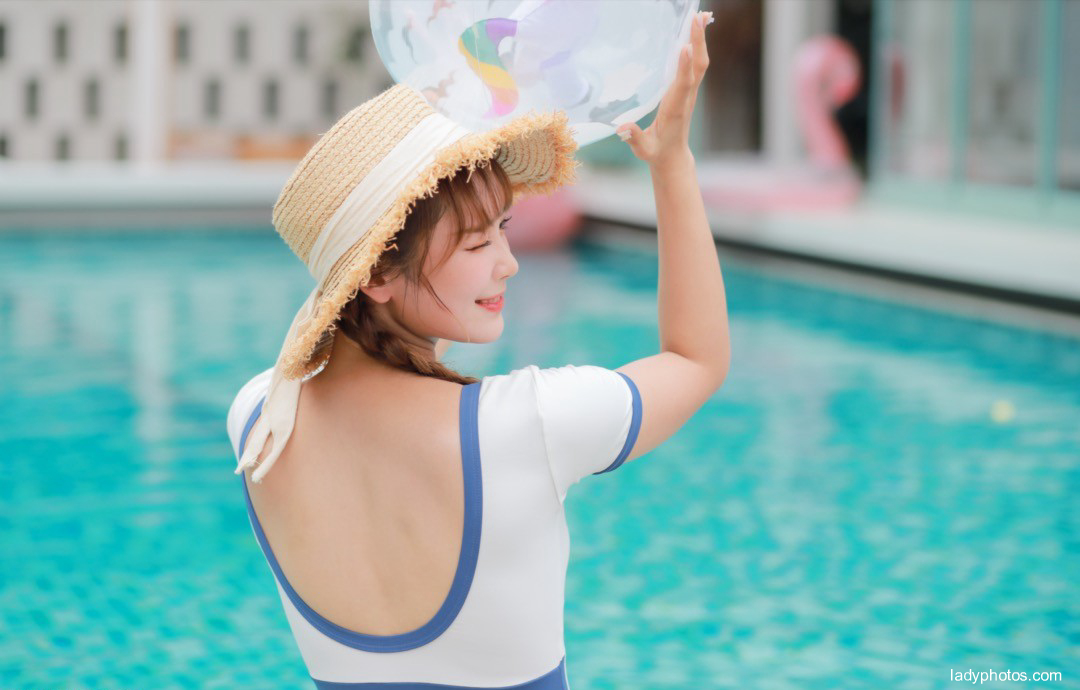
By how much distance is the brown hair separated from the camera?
148 cm

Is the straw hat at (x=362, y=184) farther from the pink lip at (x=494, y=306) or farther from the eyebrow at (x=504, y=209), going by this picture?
the pink lip at (x=494, y=306)

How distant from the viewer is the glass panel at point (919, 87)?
13.0 metres

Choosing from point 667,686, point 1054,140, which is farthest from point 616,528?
point 1054,140

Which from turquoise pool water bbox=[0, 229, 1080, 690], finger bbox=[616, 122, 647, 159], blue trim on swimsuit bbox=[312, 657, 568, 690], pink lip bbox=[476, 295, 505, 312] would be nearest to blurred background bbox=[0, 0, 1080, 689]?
turquoise pool water bbox=[0, 229, 1080, 690]

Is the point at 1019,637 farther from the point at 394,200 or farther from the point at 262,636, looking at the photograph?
the point at 394,200

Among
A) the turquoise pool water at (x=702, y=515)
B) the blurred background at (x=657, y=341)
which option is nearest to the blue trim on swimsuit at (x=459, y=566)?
the blurred background at (x=657, y=341)

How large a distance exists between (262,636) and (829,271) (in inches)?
291

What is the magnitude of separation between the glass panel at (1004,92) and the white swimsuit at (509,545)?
424 inches

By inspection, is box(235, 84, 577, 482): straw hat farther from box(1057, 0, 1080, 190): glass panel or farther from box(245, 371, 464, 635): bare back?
box(1057, 0, 1080, 190): glass panel

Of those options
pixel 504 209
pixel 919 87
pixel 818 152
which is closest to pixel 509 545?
pixel 504 209

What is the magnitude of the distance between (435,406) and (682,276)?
32 cm

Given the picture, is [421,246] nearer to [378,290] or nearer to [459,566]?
[378,290]

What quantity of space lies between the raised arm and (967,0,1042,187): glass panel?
10.6m

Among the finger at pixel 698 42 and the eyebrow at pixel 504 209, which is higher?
the finger at pixel 698 42
